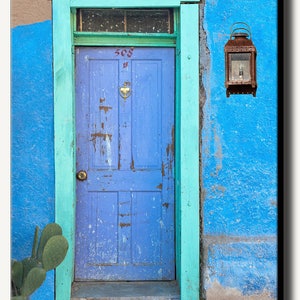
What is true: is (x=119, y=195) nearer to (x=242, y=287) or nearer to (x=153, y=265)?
→ (x=153, y=265)

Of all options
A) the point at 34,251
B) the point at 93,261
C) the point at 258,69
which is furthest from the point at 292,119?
the point at 93,261

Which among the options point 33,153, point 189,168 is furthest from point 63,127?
point 189,168

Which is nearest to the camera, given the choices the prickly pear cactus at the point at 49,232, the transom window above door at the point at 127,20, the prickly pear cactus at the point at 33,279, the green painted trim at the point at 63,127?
the prickly pear cactus at the point at 33,279

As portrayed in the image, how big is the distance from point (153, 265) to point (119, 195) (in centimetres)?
70

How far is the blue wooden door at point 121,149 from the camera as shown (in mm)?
4293

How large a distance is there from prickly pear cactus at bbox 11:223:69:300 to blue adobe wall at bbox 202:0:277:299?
125cm

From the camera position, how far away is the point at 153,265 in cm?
434

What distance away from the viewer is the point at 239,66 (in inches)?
161

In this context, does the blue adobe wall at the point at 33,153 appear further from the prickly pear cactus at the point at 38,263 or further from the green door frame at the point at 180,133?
the prickly pear cactus at the point at 38,263

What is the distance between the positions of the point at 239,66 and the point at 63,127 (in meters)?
1.55

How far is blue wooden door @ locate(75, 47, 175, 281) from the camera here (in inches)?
169

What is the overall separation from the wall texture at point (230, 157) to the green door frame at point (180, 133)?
0.07 metres

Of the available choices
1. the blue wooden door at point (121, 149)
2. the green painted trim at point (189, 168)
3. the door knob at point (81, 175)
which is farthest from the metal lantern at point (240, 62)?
the door knob at point (81, 175)

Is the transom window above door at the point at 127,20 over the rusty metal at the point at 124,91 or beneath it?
above
